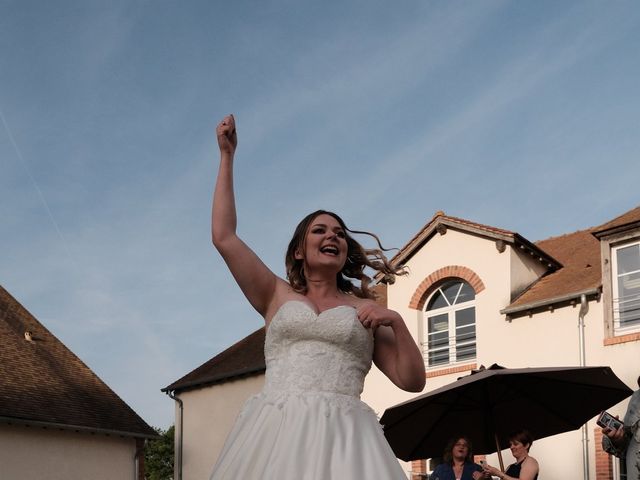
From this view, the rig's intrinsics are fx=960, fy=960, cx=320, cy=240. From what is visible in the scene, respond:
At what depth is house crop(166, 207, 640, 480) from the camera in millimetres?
16688

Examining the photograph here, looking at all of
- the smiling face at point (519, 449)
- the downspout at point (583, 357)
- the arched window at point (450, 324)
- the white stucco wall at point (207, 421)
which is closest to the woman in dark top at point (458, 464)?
the smiling face at point (519, 449)

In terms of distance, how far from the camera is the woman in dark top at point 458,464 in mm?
9195

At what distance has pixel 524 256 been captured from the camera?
63.6 feet

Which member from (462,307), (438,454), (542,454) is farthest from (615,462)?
(438,454)

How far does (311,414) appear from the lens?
10.3 ft

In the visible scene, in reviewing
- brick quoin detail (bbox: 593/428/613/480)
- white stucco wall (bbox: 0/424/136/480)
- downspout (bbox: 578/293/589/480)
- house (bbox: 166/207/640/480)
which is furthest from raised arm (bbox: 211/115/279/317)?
white stucco wall (bbox: 0/424/136/480)

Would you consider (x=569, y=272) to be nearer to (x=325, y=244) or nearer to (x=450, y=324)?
(x=450, y=324)

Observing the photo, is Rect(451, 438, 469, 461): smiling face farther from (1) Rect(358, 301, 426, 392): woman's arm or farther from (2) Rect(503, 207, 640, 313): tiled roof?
(2) Rect(503, 207, 640, 313): tiled roof

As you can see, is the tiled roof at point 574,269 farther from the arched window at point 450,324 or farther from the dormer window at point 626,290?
the arched window at point 450,324

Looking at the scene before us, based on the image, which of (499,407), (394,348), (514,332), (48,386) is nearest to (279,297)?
(394,348)

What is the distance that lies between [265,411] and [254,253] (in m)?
0.57

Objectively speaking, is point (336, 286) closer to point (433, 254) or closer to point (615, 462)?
point (615, 462)

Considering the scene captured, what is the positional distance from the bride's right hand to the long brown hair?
1.24 feet

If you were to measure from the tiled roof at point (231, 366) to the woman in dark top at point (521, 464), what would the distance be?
45.4ft
